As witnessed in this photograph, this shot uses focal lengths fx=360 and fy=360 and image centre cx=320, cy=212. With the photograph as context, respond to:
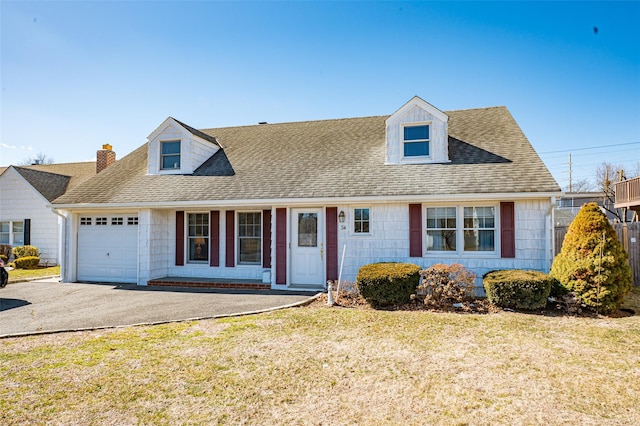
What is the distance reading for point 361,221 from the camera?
1089 cm

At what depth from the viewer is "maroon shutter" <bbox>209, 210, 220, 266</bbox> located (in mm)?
12586

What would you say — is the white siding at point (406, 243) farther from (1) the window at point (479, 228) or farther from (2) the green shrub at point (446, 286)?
(2) the green shrub at point (446, 286)

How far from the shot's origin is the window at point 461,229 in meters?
10.2

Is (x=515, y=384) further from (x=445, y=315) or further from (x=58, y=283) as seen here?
(x=58, y=283)

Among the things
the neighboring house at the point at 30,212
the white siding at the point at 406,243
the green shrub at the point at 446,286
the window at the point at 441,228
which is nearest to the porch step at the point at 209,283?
the white siding at the point at 406,243

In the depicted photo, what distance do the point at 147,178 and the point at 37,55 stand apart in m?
4.90

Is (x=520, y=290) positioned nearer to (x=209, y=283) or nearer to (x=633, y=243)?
(x=633, y=243)

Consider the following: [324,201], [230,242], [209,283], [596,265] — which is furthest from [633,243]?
[209,283]

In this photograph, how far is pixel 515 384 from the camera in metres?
4.45

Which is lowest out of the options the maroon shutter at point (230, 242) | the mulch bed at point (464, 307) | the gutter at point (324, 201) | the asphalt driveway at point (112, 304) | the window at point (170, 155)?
the asphalt driveway at point (112, 304)

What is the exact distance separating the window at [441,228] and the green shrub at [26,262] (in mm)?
18630

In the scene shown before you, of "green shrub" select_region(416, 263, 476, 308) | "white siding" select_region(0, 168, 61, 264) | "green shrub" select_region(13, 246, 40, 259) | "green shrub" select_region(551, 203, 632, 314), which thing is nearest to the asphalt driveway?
"green shrub" select_region(416, 263, 476, 308)

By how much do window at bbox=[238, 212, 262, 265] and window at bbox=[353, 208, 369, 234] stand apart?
11.3 ft

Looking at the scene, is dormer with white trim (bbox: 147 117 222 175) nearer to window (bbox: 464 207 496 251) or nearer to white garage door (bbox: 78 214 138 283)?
white garage door (bbox: 78 214 138 283)
